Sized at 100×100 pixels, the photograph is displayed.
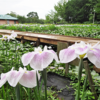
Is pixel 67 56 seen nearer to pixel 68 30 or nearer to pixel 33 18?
pixel 68 30

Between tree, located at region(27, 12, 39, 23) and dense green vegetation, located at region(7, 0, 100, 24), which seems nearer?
dense green vegetation, located at region(7, 0, 100, 24)

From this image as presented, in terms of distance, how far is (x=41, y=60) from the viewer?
1.03 ft

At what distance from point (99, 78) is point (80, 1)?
2419 cm

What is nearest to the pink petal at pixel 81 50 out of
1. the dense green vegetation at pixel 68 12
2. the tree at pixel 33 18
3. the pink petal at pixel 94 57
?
the pink petal at pixel 94 57

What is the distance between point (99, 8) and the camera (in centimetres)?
958

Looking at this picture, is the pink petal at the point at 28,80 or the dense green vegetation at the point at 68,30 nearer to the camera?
the pink petal at the point at 28,80

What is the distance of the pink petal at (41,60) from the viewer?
11.9 inches

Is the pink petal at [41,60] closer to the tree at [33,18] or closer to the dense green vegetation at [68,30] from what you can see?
the dense green vegetation at [68,30]

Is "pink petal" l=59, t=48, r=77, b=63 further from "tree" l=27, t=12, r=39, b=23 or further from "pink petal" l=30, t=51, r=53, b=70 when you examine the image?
"tree" l=27, t=12, r=39, b=23

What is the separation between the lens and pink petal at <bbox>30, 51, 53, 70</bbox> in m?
0.30

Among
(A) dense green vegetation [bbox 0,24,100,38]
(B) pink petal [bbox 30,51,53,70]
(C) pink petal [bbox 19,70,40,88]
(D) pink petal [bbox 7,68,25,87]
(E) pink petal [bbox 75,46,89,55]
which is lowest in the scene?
(C) pink petal [bbox 19,70,40,88]

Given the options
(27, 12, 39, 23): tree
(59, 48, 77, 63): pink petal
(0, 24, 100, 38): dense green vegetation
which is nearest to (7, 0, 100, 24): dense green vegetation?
(27, 12, 39, 23): tree

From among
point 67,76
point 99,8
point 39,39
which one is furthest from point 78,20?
point 67,76

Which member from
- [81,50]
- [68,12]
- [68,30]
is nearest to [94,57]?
→ [81,50]
